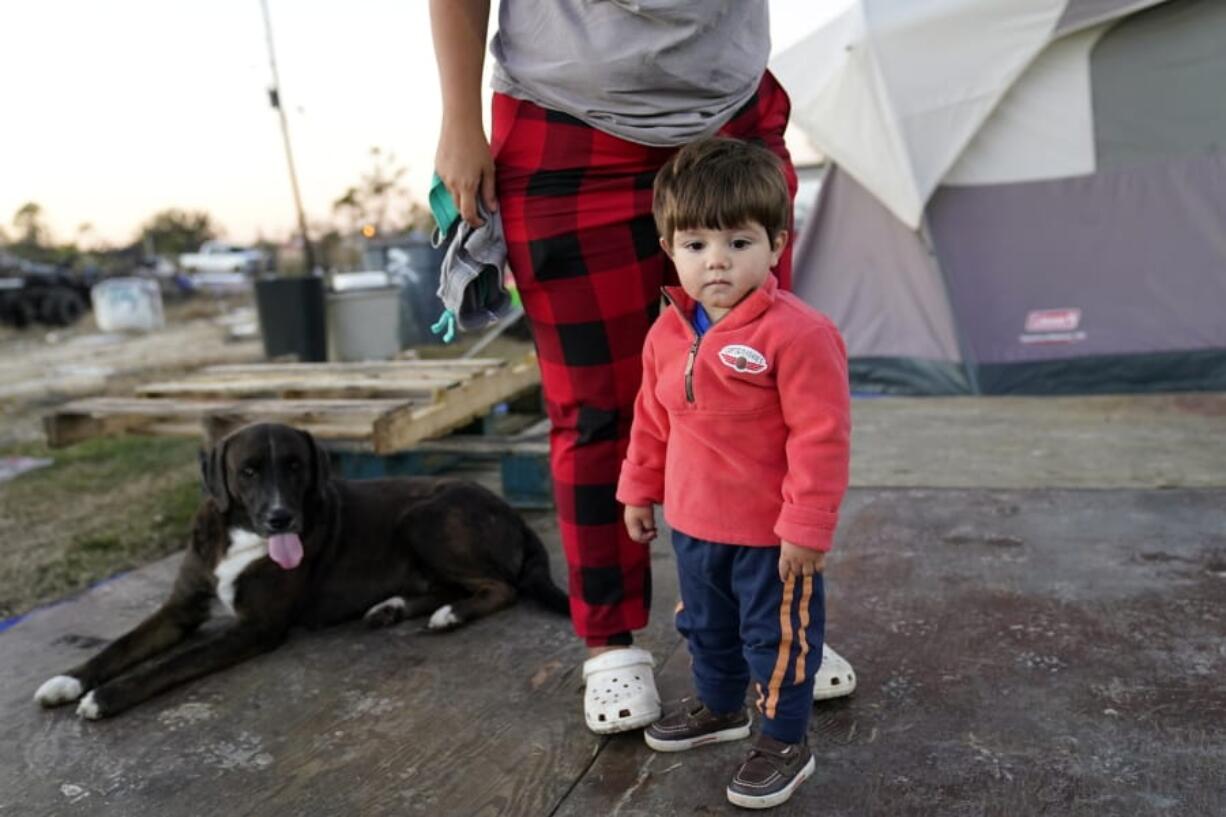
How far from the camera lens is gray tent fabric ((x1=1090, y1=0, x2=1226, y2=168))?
517 centimetres

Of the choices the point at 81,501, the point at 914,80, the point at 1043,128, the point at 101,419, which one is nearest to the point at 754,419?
the point at 101,419

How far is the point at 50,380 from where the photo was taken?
1002 cm

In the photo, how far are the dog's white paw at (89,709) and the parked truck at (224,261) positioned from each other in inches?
1068

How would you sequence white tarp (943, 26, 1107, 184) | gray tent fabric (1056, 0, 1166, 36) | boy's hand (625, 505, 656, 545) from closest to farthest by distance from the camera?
boy's hand (625, 505, 656, 545), gray tent fabric (1056, 0, 1166, 36), white tarp (943, 26, 1107, 184)

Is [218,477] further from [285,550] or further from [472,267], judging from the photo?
[472,267]

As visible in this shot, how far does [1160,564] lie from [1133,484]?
3.02ft

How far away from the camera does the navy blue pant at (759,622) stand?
1759 millimetres

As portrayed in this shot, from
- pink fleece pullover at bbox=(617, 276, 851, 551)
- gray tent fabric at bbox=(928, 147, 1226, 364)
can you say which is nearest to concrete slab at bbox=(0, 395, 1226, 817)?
pink fleece pullover at bbox=(617, 276, 851, 551)

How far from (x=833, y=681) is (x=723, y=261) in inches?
37.5

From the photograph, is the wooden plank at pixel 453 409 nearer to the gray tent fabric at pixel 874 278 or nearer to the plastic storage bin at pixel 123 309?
the gray tent fabric at pixel 874 278

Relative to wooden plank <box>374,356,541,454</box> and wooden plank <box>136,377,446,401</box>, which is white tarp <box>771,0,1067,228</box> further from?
wooden plank <box>136,377,446,401</box>

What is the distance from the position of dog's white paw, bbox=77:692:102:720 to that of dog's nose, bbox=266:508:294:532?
550mm

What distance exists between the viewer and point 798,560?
168 centimetres

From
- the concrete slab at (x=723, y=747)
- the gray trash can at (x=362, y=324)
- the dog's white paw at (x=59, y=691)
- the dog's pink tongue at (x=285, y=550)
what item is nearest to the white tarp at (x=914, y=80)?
the concrete slab at (x=723, y=747)
